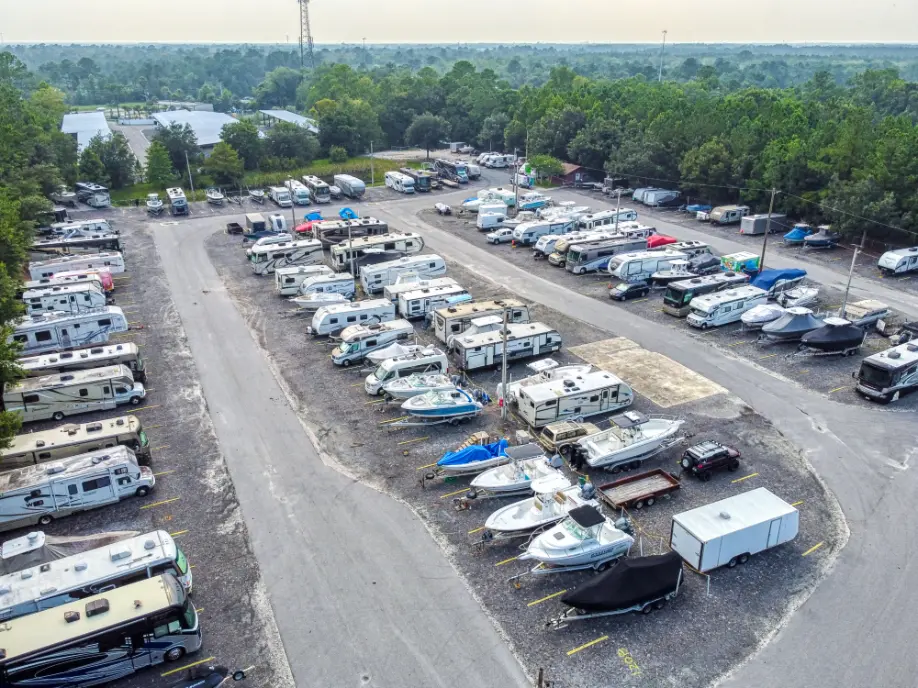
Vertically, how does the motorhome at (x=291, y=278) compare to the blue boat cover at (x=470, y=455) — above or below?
above

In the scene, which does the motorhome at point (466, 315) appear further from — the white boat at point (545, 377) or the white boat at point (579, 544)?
the white boat at point (579, 544)

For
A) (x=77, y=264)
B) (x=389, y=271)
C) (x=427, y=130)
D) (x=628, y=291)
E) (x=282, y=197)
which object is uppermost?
(x=427, y=130)

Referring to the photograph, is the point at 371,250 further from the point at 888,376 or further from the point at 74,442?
the point at 888,376

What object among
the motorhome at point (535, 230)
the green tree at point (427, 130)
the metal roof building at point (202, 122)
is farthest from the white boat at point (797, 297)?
the metal roof building at point (202, 122)

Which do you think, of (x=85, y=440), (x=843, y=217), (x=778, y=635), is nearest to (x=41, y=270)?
(x=85, y=440)

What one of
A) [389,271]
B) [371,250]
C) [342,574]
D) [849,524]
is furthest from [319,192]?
[849,524]

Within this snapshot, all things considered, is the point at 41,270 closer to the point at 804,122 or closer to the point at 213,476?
the point at 213,476

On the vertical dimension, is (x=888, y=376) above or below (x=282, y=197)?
below
